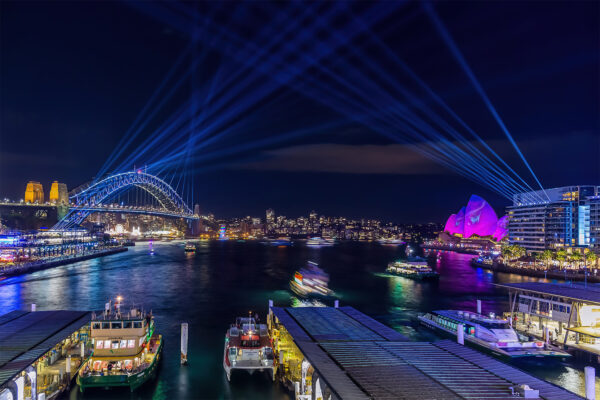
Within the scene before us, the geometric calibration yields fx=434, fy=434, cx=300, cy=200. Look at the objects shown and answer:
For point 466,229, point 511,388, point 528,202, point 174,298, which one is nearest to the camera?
point 511,388

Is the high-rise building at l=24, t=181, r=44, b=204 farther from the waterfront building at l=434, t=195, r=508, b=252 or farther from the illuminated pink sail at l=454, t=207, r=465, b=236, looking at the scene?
the illuminated pink sail at l=454, t=207, r=465, b=236

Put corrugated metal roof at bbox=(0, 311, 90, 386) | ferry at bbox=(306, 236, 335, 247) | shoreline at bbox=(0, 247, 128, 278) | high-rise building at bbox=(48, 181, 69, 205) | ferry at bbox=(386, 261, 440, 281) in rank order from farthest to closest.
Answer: ferry at bbox=(306, 236, 335, 247), high-rise building at bbox=(48, 181, 69, 205), ferry at bbox=(386, 261, 440, 281), shoreline at bbox=(0, 247, 128, 278), corrugated metal roof at bbox=(0, 311, 90, 386)

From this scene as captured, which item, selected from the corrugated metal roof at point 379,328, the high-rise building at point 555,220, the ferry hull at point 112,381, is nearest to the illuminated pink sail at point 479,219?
the high-rise building at point 555,220

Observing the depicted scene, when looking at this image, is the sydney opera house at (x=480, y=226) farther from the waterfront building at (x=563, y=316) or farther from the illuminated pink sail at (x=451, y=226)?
the waterfront building at (x=563, y=316)

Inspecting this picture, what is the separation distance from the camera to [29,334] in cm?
1088

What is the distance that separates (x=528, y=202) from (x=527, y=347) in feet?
159

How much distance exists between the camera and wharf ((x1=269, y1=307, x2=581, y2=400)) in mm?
6898

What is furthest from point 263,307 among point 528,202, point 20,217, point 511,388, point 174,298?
point 20,217

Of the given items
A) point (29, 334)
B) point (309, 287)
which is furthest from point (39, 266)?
point (29, 334)

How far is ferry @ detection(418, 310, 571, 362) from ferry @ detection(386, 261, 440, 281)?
58.1 ft

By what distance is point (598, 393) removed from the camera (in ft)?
34.0

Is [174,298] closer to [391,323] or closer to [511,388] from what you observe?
[391,323]

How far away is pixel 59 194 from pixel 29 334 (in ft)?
185

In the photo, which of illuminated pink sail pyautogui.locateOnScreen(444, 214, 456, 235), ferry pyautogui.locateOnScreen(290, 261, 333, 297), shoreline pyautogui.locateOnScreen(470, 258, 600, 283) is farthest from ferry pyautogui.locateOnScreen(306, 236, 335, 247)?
ferry pyautogui.locateOnScreen(290, 261, 333, 297)
